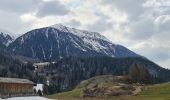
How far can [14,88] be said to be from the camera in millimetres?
151375

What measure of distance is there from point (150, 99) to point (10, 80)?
57.9 m

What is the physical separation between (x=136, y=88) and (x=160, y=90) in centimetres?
1164

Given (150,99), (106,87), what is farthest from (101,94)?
(150,99)

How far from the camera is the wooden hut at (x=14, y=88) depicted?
469ft

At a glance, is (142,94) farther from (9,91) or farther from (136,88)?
(9,91)

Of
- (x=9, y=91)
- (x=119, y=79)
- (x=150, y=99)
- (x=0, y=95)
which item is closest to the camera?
(x=150, y=99)

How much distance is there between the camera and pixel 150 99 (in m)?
116

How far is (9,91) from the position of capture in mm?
146125

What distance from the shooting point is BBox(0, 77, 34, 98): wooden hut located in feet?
469

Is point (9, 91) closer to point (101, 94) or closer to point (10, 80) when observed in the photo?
point (10, 80)

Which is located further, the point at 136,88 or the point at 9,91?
the point at 136,88

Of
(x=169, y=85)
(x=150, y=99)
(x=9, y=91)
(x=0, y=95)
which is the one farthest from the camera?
(x=169, y=85)

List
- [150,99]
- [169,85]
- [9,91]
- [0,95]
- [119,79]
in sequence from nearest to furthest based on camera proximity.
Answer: [150,99], [0,95], [9,91], [169,85], [119,79]

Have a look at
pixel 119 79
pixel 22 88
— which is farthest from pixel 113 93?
pixel 119 79
